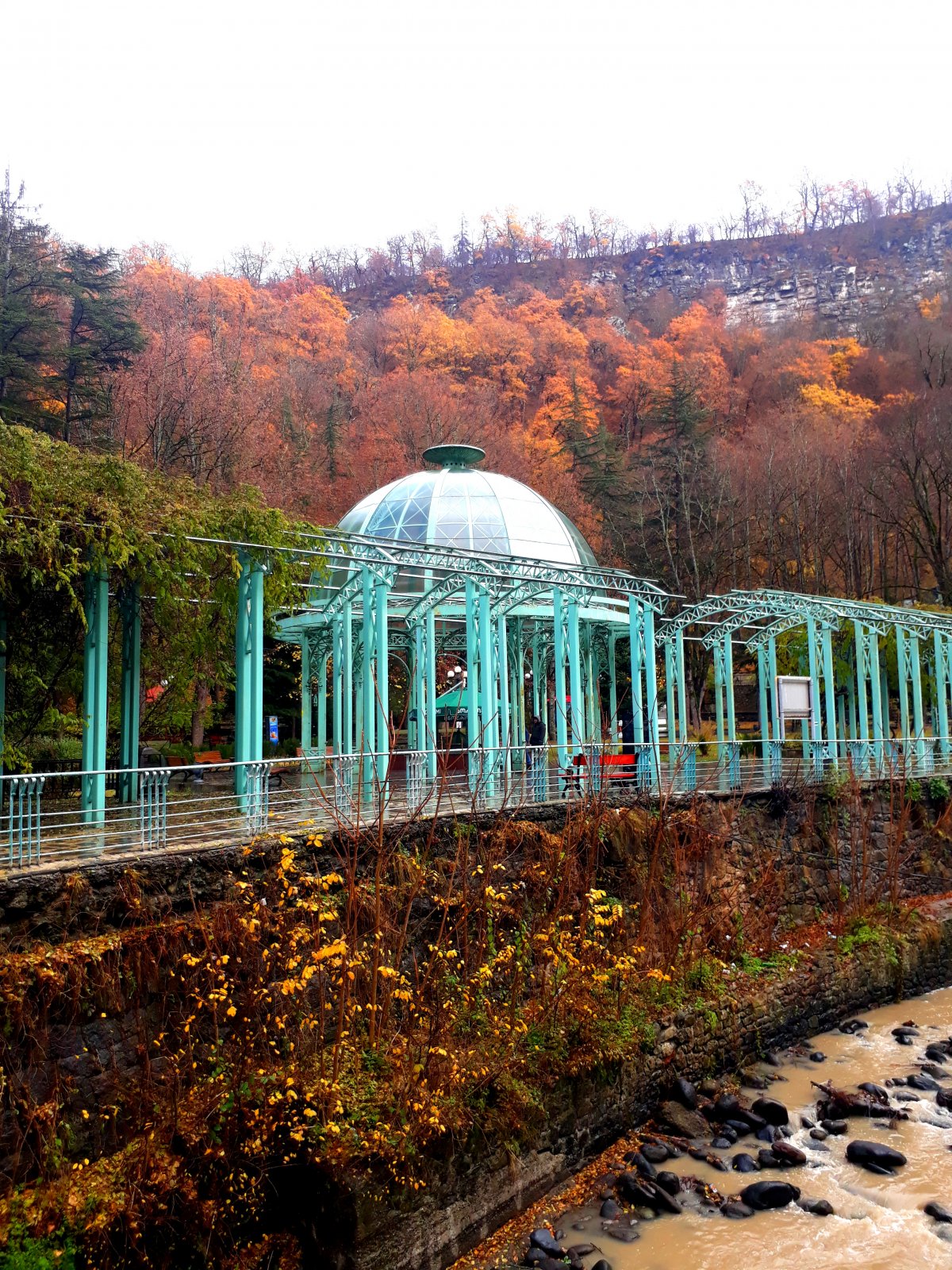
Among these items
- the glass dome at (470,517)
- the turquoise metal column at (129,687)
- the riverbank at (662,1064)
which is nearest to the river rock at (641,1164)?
the riverbank at (662,1064)

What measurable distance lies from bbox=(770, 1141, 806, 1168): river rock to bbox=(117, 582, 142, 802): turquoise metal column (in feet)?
31.6

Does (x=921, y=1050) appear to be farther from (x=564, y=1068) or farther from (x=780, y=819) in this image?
(x=564, y=1068)

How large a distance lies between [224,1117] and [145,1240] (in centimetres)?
102

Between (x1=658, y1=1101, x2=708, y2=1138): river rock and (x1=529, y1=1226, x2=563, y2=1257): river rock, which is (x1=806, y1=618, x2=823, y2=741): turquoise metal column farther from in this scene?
(x1=529, y1=1226, x2=563, y2=1257): river rock

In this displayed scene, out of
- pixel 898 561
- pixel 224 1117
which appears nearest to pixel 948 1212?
pixel 224 1117

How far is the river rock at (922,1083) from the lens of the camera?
39.7 ft

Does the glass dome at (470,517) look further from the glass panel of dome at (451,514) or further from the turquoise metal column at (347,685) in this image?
the turquoise metal column at (347,685)

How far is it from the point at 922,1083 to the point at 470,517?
50.5 ft

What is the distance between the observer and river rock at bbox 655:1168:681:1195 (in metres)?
9.54

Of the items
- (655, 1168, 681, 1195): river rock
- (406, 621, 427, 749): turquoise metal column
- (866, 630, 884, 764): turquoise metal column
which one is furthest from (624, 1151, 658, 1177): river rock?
(866, 630, 884, 764): turquoise metal column

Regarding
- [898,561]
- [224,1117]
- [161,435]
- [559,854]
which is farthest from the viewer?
[898,561]

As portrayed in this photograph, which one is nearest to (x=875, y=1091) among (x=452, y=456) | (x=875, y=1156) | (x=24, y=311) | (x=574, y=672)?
(x=875, y=1156)

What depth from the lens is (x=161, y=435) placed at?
1133 inches

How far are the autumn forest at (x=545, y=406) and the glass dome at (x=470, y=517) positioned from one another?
657cm
